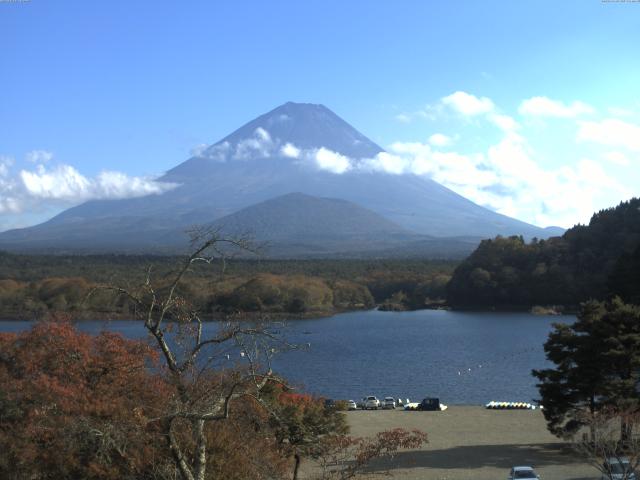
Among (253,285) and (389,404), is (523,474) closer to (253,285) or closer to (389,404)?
(389,404)

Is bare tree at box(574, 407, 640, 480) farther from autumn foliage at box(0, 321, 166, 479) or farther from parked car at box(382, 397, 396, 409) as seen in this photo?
parked car at box(382, 397, 396, 409)

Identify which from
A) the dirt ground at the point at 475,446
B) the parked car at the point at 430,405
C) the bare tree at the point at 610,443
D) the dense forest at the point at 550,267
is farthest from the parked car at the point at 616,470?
the dense forest at the point at 550,267

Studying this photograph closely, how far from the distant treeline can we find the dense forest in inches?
178

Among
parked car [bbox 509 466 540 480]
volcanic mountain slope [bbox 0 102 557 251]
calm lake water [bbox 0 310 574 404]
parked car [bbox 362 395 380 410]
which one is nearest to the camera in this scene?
parked car [bbox 509 466 540 480]

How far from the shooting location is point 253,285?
53.3 meters

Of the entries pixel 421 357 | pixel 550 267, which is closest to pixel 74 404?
pixel 421 357

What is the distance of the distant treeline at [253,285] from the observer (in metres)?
50.2

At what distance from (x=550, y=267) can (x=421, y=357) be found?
78.6 ft

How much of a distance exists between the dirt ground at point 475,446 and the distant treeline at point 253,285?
24.4m

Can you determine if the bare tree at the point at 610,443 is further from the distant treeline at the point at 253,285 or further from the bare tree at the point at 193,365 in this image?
the distant treeline at the point at 253,285

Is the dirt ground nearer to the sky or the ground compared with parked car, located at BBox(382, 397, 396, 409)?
nearer to the sky

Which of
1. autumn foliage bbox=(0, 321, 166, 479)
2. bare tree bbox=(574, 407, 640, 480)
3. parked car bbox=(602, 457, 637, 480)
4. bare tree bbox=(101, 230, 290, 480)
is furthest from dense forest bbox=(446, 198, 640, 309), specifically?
bare tree bbox=(101, 230, 290, 480)

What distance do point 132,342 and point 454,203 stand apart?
17055 centimetres

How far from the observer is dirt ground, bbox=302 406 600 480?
1180 centimetres
